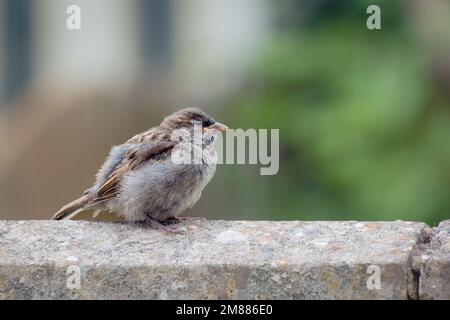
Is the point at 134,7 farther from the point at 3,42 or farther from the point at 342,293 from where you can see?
the point at 342,293

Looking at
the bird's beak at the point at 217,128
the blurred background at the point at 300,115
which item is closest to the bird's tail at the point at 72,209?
the bird's beak at the point at 217,128

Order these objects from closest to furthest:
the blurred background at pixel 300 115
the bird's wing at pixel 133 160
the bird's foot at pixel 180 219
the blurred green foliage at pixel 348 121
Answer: the bird's foot at pixel 180 219
the bird's wing at pixel 133 160
the blurred green foliage at pixel 348 121
the blurred background at pixel 300 115

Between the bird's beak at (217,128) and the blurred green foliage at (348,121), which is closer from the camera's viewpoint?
the bird's beak at (217,128)

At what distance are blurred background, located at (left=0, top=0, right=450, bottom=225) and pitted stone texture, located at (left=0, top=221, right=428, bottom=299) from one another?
168 inches

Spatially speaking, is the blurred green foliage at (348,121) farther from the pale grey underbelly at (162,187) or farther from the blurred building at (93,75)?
the pale grey underbelly at (162,187)

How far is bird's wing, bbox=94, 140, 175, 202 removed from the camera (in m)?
6.28

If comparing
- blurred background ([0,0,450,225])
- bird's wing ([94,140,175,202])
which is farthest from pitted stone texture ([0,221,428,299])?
blurred background ([0,0,450,225])

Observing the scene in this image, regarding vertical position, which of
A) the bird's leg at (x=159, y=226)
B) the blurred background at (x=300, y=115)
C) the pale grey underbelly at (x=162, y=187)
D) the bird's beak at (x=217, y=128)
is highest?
the bird's beak at (x=217, y=128)

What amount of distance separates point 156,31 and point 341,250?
8737 mm

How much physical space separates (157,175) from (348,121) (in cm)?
410

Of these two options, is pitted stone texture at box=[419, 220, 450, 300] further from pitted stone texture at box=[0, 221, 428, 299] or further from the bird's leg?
the bird's leg

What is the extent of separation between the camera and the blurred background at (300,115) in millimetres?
10039

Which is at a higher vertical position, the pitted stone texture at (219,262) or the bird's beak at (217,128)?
the bird's beak at (217,128)

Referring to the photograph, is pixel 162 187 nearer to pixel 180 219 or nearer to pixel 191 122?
pixel 180 219
